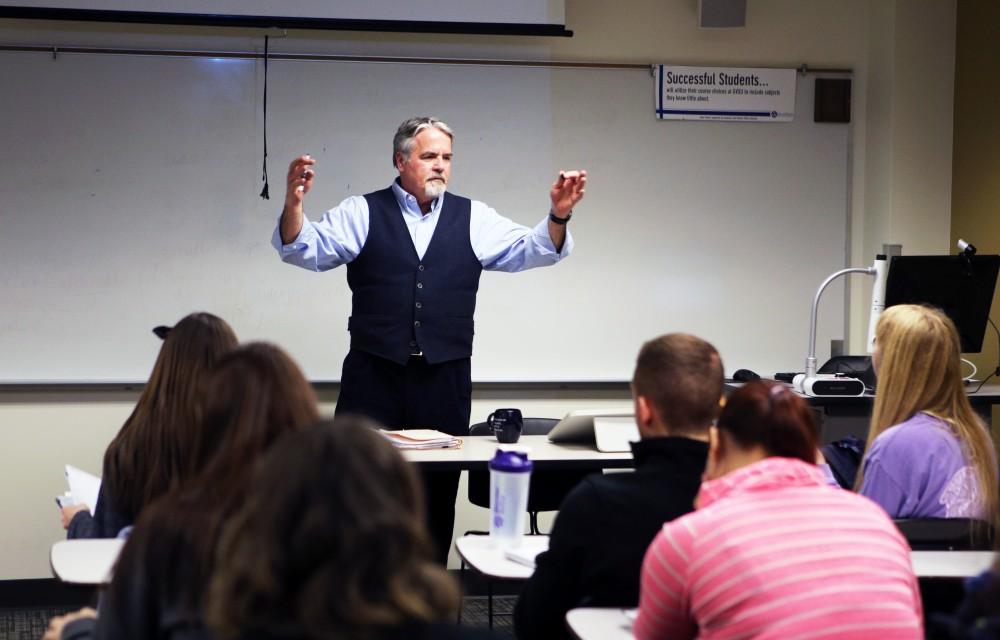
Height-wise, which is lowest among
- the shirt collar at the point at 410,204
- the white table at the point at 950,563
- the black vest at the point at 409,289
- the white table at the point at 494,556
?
the white table at the point at 494,556

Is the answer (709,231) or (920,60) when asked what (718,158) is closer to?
(709,231)

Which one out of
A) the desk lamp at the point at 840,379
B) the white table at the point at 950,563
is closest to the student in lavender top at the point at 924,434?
the white table at the point at 950,563

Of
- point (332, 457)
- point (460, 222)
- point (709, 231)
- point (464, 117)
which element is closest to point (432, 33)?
point (464, 117)

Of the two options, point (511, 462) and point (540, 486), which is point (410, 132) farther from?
point (511, 462)

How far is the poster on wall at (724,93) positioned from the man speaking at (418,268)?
1230mm

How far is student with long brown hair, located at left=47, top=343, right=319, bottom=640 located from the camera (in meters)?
1.33

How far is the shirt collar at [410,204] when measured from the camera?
4016 mm

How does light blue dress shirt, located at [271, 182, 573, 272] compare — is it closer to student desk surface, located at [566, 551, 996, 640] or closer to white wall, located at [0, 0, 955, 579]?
white wall, located at [0, 0, 955, 579]

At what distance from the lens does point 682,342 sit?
211 cm

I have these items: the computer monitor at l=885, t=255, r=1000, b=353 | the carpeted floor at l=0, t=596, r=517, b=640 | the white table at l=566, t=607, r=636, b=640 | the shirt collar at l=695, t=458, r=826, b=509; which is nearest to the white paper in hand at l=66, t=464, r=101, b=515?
the white table at l=566, t=607, r=636, b=640

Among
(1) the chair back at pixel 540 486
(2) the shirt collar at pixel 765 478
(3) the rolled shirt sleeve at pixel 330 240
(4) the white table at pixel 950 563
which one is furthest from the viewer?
(1) the chair back at pixel 540 486

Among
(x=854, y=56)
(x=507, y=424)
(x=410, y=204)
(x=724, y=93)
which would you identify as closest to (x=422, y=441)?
(x=507, y=424)

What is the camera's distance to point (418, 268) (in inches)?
155

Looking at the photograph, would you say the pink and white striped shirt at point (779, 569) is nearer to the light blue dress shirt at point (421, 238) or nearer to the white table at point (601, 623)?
the white table at point (601, 623)
